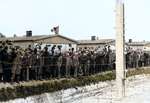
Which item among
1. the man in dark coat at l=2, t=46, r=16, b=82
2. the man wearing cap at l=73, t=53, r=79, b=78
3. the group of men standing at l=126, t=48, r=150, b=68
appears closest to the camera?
the man in dark coat at l=2, t=46, r=16, b=82

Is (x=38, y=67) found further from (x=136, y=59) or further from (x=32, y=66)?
(x=136, y=59)

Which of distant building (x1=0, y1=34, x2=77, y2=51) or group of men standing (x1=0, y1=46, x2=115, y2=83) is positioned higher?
distant building (x1=0, y1=34, x2=77, y2=51)

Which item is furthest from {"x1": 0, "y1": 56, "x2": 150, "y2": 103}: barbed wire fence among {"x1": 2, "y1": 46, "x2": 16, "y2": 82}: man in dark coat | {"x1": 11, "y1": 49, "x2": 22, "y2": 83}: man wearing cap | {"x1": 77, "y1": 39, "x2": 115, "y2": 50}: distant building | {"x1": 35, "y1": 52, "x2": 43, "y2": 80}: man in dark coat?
{"x1": 77, "y1": 39, "x2": 115, "y2": 50}: distant building

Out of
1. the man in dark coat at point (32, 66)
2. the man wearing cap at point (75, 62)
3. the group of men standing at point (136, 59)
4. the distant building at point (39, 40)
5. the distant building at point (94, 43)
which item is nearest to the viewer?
the man in dark coat at point (32, 66)

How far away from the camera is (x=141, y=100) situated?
52.5 ft

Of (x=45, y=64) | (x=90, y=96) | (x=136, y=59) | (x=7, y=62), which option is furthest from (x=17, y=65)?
(x=136, y=59)

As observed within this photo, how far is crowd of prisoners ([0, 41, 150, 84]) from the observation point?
12.6 m

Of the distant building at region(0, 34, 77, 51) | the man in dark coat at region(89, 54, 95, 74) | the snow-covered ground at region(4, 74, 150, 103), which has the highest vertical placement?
the distant building at region(0, 34, 77, 51)

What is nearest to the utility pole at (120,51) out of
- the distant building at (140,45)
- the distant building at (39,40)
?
the distant building at (39,40)

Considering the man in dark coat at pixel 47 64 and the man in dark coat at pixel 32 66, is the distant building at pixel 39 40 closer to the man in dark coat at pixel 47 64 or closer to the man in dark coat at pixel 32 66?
the man in dark coat at pixel 47 64

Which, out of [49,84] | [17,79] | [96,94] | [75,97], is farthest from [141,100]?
[17,79]

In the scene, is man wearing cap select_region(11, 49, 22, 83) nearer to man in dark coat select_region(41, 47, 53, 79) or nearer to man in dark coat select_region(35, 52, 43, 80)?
man in dark coat select_region(35, 52, 43, 80)

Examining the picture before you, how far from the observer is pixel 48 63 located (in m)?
14.7

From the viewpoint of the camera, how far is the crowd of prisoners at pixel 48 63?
12.6m
